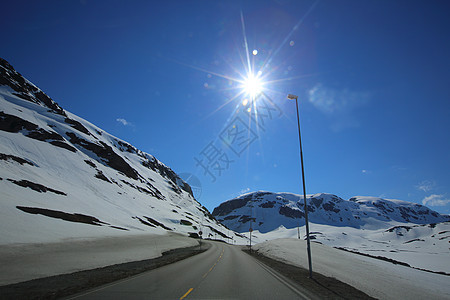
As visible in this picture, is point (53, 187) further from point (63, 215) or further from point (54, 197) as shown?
point (63, 215)

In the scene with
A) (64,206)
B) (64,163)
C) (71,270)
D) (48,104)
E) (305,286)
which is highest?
(48,104)

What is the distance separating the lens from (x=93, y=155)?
116562mm

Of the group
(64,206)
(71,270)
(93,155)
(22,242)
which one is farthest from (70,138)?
(71,270)

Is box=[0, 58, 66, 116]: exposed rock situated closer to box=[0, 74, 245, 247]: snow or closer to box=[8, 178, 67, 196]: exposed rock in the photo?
box=[0, 74, 245, 247]: snow

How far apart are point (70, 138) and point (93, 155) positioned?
45.7 feet

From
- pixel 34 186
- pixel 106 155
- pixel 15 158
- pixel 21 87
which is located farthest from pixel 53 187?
pixel 21 87

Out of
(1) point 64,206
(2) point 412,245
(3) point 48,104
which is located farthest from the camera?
(3) point 48,104

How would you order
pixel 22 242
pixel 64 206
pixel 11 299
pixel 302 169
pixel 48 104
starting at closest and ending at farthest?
pixel 11 299, pixel 302 169, pixel 22 242, pixel 64 206, pixel 48 104

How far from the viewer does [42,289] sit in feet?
29.3

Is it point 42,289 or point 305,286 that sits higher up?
point 305,286

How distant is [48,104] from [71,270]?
173m

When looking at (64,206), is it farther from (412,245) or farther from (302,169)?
(412,245)

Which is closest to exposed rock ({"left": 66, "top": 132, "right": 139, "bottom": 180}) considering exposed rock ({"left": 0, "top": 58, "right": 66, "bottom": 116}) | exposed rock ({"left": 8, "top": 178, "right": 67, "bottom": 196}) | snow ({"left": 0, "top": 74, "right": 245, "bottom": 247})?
snow ({"left": 0, "top": 74, "right": 245, "bottom": 247})

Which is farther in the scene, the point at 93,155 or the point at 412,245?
the point at 412,245
